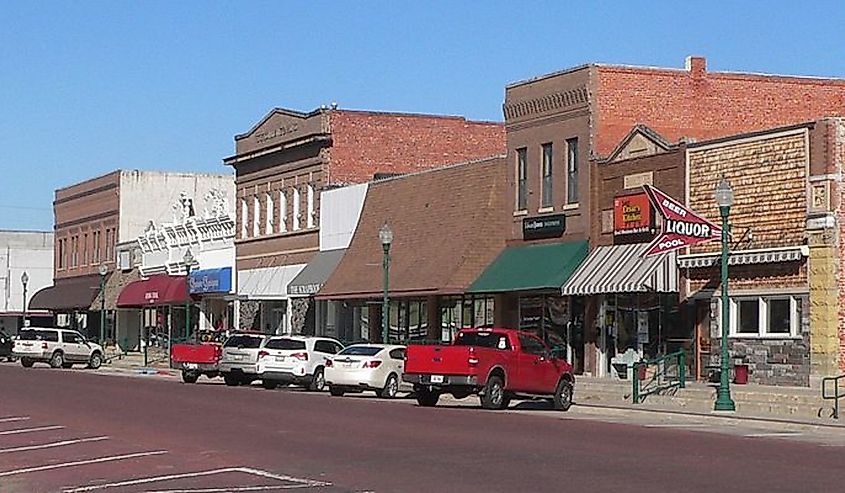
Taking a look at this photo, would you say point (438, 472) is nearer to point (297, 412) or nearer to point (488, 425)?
point (488, 425)

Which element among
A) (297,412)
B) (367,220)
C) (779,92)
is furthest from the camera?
(367,220)

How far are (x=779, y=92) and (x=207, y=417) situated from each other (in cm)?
2534

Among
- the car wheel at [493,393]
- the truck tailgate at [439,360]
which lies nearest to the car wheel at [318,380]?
the truck tailgate at [439,360]

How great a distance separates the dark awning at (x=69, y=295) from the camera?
8706 cm

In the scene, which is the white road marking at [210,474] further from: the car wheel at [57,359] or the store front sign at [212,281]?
the store front sign at [212,281]

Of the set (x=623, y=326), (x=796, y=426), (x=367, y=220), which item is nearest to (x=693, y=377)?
(x=623, y=326)

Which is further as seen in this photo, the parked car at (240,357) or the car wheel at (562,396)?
the parked car at (240,357)

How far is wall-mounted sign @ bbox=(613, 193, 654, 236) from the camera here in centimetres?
4091

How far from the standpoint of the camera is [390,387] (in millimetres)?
38938

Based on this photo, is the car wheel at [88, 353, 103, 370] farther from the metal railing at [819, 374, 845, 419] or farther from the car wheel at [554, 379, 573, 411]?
the metal railing at [819, 374, 845, 419]

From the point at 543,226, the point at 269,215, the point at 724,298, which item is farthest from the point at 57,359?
the point at 724,298

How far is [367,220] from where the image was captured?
57.2 meters

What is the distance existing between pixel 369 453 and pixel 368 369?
1839 centimetres

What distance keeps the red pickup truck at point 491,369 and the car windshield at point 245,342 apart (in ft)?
38.9
